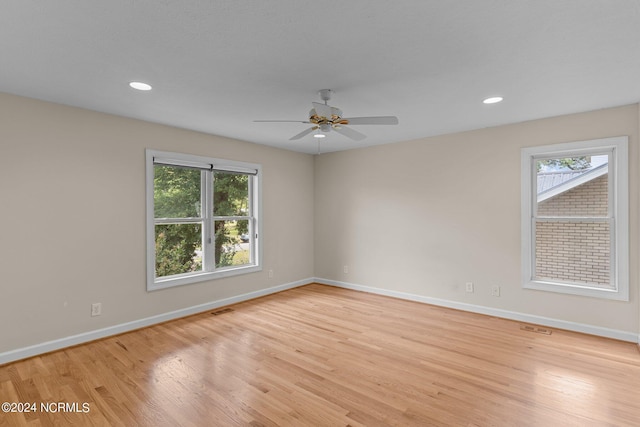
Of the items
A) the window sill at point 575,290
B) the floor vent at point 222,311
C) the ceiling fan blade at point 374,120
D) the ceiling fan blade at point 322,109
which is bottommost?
the floor vent at point 222,311

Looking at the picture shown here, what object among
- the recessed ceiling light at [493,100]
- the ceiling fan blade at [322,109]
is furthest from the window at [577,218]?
the ceiling fan blade at [322,109]

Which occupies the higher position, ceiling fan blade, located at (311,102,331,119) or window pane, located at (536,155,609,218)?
ceiling fan blade, located at (311,102,331,119)

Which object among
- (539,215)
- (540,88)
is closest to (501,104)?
(540,88)

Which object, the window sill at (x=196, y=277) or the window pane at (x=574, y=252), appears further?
the window sill at (x=196, y=277)

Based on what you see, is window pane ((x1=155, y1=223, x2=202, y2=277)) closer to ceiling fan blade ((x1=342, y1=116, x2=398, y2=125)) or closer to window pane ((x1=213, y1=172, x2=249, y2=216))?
window pane ((x1=213, y1=172, x2=249, y2=216))

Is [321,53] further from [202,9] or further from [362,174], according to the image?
[362,174]

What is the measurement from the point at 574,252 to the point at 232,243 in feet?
14.3

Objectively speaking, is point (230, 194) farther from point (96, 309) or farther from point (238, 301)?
point (96, 309)

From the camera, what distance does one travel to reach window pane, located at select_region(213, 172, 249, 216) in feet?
14.7

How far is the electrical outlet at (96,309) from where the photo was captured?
3.26m

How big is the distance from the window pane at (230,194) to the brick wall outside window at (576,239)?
157 inches

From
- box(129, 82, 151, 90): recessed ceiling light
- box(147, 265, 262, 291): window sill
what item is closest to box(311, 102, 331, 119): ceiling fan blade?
box(129, 82, 151, 90): recessed ceiling light

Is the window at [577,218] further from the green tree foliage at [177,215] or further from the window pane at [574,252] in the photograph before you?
the green tree foliage at [177,215]

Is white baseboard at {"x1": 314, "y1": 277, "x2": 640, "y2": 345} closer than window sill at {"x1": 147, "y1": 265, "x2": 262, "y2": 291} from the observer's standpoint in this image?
Yes
